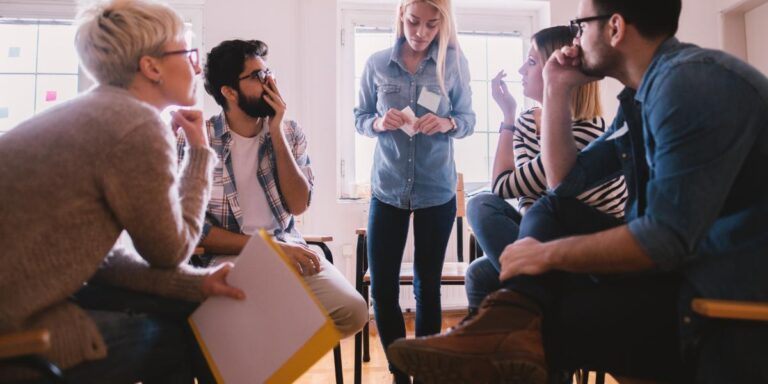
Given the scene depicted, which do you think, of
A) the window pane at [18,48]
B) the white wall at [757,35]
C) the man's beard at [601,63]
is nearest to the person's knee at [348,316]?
the man's beard at [601,63]

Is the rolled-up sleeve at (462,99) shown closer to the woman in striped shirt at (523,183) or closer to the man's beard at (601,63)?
the woman in striped shirt at (523,183)

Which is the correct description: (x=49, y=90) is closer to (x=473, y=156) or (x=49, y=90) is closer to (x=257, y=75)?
(x=257, y=75)

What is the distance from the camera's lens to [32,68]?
310 centimetres

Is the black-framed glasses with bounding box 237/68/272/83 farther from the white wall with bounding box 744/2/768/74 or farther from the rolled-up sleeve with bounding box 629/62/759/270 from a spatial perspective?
the white wall with bounding box 744/2/768/74

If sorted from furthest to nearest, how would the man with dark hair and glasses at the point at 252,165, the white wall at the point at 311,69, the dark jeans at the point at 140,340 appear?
the white wall at the point at 311,69 → the man with dark hair and glasses at the point at 252,165 → the dark jeans at the point at 140,340

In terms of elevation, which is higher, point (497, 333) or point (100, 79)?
point (100, 79)

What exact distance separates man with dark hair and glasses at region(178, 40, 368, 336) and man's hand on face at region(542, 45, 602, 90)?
2.74ft

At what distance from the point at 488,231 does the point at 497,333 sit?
593 millimetres

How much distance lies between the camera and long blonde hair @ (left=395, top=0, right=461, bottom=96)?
1878 mm

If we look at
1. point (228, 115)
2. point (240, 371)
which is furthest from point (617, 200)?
point (228, 115)

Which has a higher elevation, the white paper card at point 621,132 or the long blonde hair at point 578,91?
the long blonde hair at point 578,91

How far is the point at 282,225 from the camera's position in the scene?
5.58ft

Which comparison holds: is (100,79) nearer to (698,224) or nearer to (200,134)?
(200,134)

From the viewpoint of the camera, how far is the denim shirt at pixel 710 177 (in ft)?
2.70
